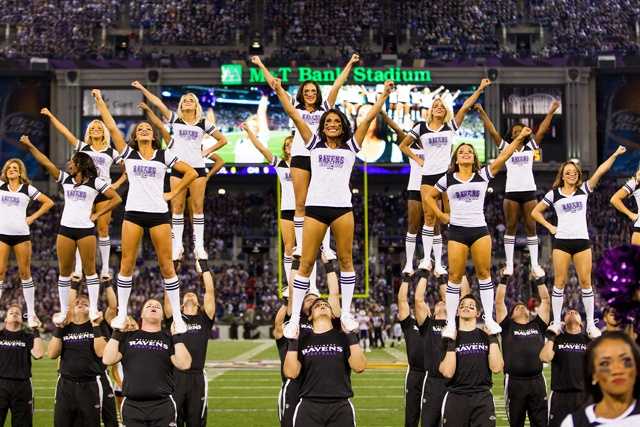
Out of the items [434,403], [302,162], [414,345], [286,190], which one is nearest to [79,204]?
[286,190]

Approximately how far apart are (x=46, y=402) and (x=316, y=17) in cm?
3264

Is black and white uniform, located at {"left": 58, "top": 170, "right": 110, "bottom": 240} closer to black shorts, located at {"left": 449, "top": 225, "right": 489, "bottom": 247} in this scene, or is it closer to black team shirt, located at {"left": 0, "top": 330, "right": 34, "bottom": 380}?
black team shirt, located at {"left": 0, "top": 330, "right": 34, "bottom": 380}

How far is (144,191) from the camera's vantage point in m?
12.2

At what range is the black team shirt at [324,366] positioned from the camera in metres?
9.70

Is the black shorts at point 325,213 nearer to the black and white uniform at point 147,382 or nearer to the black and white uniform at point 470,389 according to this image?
the black and white uniform at point 470,389

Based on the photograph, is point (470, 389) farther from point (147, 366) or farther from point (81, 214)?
point (81, 214)

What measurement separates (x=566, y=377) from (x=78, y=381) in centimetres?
529

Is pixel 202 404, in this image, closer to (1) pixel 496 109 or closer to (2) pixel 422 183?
(2) pixel 422 183

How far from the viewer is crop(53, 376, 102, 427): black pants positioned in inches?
477

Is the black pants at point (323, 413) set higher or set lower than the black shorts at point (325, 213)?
lower

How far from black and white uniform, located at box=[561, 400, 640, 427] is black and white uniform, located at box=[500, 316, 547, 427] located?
6932mm

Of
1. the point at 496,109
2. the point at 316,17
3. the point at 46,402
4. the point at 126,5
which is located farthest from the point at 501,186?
the point at 46,402

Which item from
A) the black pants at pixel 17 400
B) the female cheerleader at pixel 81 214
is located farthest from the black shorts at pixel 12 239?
the black pants at pixel 17 400

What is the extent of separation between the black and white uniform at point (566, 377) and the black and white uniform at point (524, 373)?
1.47 ft
